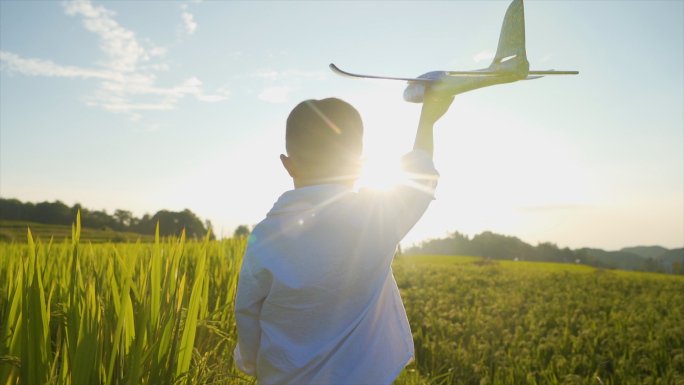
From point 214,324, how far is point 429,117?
6.46 feet

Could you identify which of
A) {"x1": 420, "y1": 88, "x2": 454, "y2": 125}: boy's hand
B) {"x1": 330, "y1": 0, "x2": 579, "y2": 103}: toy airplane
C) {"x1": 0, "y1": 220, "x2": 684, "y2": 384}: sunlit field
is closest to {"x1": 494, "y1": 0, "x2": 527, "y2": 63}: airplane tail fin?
{"x1": 330, "y1": 0, "x2": 579, "y2": 103}: toy airplane

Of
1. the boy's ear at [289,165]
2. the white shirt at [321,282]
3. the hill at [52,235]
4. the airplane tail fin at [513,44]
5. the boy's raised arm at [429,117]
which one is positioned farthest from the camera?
the hill at [52,235]

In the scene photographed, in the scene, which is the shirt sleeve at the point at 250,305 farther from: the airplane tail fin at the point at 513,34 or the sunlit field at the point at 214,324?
the airplane tail fin at the point at 513,34

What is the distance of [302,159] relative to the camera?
1.47 metres

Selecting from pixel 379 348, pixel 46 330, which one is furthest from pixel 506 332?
pixel 46 330

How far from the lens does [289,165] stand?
151cm

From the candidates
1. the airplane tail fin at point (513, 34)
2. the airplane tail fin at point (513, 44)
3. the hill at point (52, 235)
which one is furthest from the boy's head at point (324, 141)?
the hill at point (52, 235)

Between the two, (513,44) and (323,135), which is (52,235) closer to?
(323,135)

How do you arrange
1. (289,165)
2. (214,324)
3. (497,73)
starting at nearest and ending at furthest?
(289,165) → (497,73) → (214,324)

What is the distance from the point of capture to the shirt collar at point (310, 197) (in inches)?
54.6

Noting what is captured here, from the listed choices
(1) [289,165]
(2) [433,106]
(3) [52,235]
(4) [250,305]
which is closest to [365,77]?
(2) [433,106]

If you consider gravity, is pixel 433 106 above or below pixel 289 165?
above

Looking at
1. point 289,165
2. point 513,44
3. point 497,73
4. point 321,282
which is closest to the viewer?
point 321,282

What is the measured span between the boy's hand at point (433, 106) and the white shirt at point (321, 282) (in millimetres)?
305
